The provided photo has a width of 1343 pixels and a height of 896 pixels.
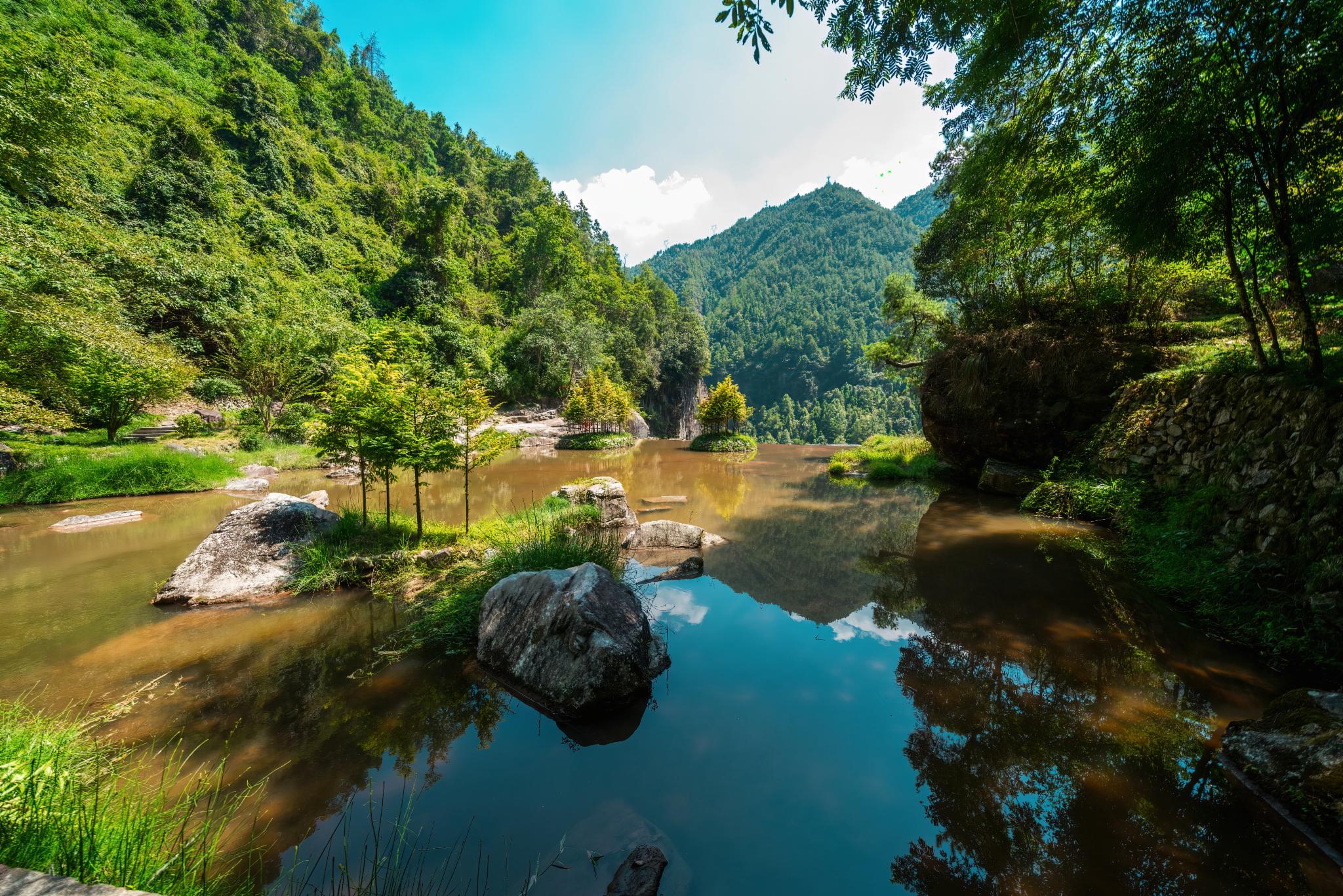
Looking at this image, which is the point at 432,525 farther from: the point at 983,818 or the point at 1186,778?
the point at 1186,778

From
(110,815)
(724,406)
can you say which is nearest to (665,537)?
(110,815)

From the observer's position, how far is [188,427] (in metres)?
17.3

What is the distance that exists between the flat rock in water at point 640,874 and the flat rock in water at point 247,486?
15.7m

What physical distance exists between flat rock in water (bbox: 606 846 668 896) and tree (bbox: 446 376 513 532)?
18.2ft

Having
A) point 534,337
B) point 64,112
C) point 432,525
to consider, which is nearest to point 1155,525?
point 432,525

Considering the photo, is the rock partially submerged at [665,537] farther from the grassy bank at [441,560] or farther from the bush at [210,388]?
the bush at [210,388]

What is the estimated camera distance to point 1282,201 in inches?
175

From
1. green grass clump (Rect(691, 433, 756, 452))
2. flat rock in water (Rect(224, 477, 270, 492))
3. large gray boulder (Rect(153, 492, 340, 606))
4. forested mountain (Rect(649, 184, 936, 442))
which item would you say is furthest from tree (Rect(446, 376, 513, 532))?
forested mountain (Rect(649, 184, 936, 442))

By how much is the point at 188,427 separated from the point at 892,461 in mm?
27950

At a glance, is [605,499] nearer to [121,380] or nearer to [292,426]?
[121,380]

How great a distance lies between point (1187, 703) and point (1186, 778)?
1.06 m

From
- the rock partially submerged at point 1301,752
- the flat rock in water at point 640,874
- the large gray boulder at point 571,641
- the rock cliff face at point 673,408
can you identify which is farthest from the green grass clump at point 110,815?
the rock cliff face at point 673,408

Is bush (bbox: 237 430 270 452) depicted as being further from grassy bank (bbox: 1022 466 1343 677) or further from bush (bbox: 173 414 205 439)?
grassy bank (bbox: 1022 466 1343 677)

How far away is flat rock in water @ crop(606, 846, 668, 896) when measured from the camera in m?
2.17
